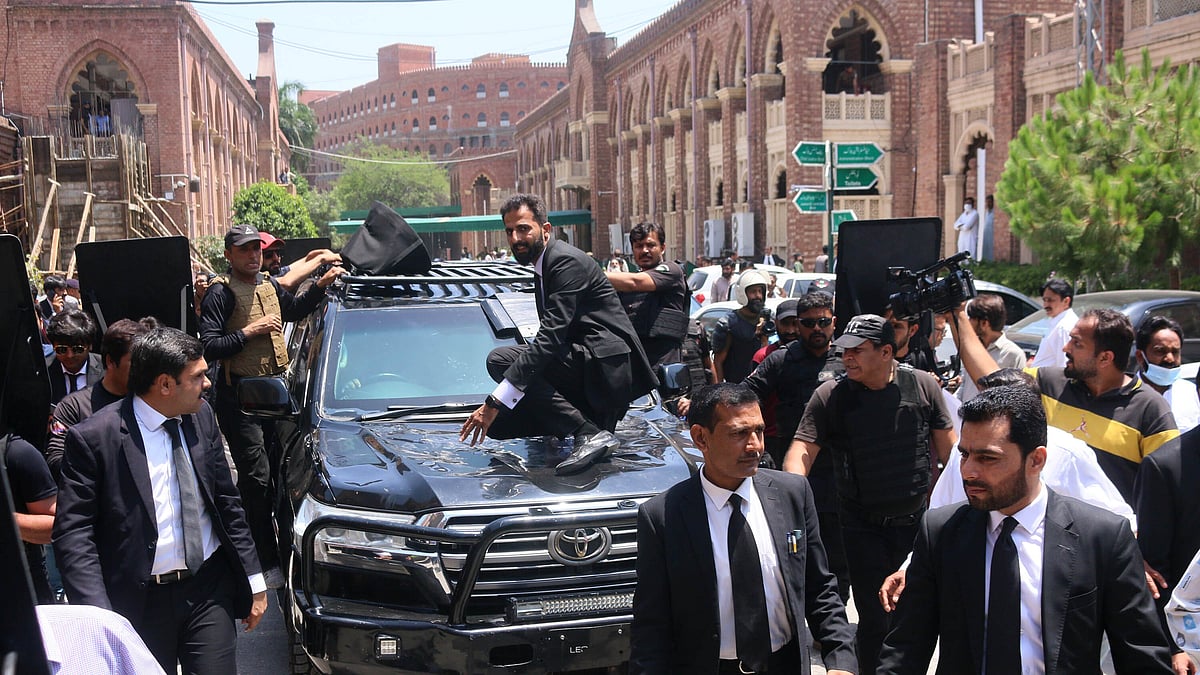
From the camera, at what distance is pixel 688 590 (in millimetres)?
3354

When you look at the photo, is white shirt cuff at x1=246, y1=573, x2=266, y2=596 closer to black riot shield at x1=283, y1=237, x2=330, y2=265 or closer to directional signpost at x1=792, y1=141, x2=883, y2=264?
black riot shield at x1=283, y1=237, x2=330, y2=265

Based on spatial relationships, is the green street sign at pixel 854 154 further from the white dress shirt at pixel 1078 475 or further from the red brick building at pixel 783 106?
the white dress shirt at pixel 1078 475

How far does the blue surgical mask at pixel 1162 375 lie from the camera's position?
569 centimetres

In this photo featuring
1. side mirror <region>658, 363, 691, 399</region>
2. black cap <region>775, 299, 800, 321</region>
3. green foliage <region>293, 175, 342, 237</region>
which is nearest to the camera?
side mirror <region>658, 363, 691, 399</region>

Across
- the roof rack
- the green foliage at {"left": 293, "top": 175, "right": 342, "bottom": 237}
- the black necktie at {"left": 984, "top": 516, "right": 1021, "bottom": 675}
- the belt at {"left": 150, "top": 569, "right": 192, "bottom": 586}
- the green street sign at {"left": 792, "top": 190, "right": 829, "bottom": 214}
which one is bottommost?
the belt at {"left": 150, "top": 569, "right": 192, "bottom": 586}

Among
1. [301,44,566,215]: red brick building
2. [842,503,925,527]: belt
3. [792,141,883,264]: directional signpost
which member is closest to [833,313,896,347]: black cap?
[842,503,925,527]: belt

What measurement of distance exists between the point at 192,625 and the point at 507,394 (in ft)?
5.74

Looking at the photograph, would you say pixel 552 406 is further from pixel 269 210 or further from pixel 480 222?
pixel 480 222

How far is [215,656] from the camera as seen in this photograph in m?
4.03

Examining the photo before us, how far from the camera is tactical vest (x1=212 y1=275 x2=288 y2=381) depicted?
7160mm

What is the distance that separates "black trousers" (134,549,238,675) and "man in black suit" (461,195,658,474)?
153 centimetres

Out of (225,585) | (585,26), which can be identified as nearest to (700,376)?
(225,585)

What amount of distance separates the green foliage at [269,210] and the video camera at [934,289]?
4044cm

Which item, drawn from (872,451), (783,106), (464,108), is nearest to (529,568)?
(872,451)
